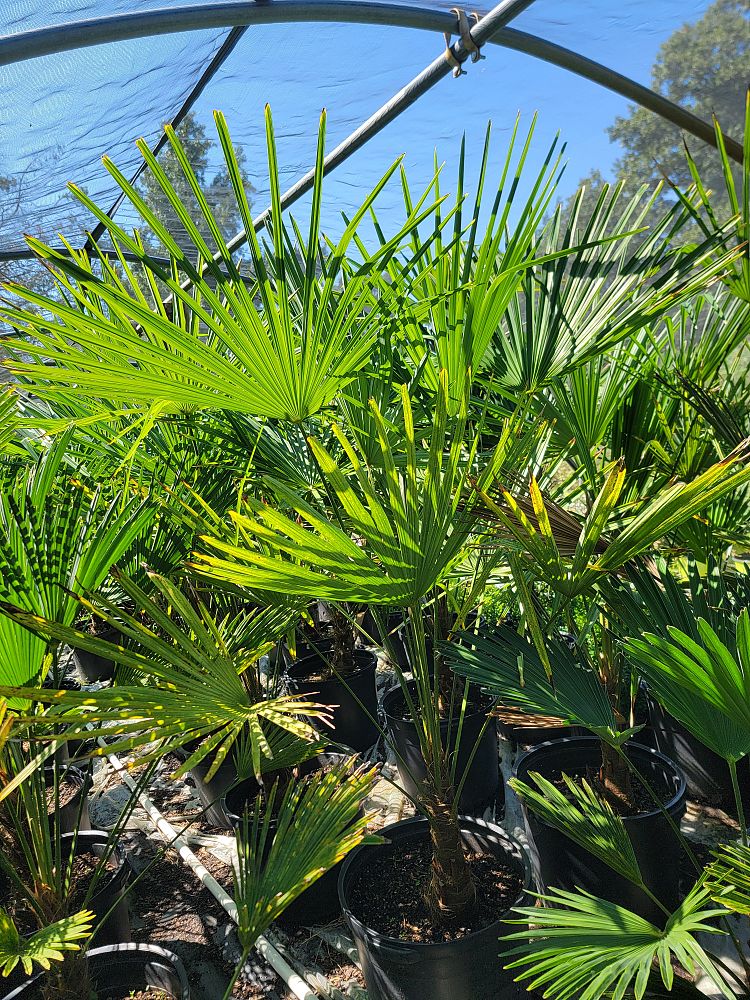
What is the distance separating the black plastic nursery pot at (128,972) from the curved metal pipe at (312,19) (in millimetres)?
2070

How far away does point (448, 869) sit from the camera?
1.18 metres

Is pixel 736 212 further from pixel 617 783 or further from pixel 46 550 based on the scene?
pixel 46 550

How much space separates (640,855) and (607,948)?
0.65 meters

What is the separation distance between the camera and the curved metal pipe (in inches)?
69.9

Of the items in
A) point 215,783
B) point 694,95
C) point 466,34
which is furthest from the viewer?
point 694,95

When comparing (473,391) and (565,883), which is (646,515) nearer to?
(473,391)

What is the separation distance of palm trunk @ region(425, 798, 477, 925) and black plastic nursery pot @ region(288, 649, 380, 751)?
102 centimetres

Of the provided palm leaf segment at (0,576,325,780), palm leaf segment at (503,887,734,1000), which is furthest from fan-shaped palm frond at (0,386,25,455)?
palm leaf segment at (503,887,734,1000)

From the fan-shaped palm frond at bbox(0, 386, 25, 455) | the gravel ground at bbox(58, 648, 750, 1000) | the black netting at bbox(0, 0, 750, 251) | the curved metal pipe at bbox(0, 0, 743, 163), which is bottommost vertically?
the gravel ground at bbox(58, 648, 750, 1000)

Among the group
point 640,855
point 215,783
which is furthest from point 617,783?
point 215,783

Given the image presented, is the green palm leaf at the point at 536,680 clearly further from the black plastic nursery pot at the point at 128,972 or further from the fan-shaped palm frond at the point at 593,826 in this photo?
the black plastic nursery pot at the point at 128,972

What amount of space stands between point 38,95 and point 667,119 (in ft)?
7.76

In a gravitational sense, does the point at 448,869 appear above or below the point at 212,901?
above

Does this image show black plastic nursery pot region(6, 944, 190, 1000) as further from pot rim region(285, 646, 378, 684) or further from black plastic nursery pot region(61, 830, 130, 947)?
pot rim region(285, 646, 378, 684)
